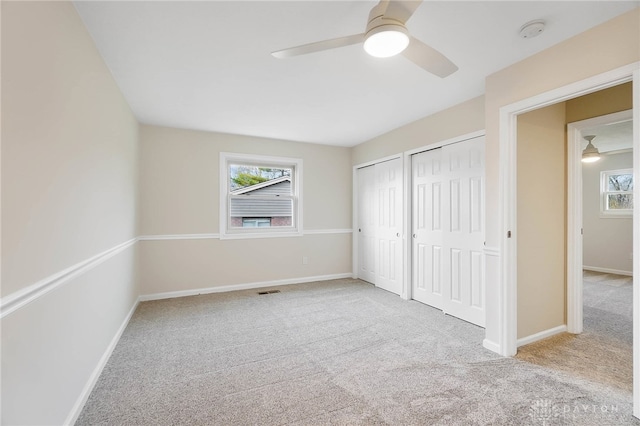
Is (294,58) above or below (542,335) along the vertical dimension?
above

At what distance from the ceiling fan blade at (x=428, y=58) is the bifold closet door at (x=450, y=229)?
1.49 metres

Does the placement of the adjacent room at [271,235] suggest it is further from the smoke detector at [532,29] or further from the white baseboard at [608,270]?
the white baseboard at [608,270]

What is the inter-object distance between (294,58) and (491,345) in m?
2.88

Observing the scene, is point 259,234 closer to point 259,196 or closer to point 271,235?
point 271,235

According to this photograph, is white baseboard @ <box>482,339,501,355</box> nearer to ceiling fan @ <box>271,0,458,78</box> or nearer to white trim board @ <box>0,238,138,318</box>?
ceiling fan @ <box>271,0,458,78</box>

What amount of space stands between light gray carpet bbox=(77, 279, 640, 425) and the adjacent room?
19 mm

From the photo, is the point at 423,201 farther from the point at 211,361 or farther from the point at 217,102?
the point at 211,361

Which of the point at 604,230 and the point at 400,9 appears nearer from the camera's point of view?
the point at 400,9

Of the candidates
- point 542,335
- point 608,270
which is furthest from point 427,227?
point 608,270

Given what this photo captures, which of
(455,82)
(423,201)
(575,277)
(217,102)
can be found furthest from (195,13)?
(575,277)

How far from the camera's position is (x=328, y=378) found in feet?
6.64

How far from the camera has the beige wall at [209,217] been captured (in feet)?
12.7

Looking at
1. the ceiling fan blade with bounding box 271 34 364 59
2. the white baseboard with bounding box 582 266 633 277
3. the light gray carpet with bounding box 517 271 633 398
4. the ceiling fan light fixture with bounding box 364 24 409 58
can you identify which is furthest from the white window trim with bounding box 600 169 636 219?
the ceiling fan blade with bounding box 271 34 364 59

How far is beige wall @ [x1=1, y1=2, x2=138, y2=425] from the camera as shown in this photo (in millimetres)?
1065
